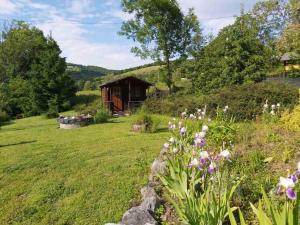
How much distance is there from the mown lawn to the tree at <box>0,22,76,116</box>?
19.3 metres

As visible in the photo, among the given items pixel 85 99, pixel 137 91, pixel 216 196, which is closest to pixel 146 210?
pixel 216 196

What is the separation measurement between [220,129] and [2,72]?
36745 mm

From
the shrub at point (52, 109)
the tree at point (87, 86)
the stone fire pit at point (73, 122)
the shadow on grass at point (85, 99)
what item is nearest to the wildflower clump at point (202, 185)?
the stone fire pit at point (73, 122)

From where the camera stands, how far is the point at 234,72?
24016 mm

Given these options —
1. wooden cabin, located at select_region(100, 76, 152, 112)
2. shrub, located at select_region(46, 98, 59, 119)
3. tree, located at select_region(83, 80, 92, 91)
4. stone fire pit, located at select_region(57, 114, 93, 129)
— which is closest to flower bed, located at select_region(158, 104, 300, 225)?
stone fire pit, located at select_region(57, 114, 93, 129)

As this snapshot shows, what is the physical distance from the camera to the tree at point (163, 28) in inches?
1239

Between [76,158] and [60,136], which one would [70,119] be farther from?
[76,158]

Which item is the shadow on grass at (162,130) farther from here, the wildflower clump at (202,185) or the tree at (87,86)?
the tree at (87,86)

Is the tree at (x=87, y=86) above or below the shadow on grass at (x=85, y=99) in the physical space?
above

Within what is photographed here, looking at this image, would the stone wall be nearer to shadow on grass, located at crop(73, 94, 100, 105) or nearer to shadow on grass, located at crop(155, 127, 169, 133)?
shadow on grass, located at crop(155, 127, 169, 133)

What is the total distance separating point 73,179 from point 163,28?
85.0ft

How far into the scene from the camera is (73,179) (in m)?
7.39

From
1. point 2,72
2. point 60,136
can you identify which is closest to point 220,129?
point 60,136

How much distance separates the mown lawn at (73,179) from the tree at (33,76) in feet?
63.3
